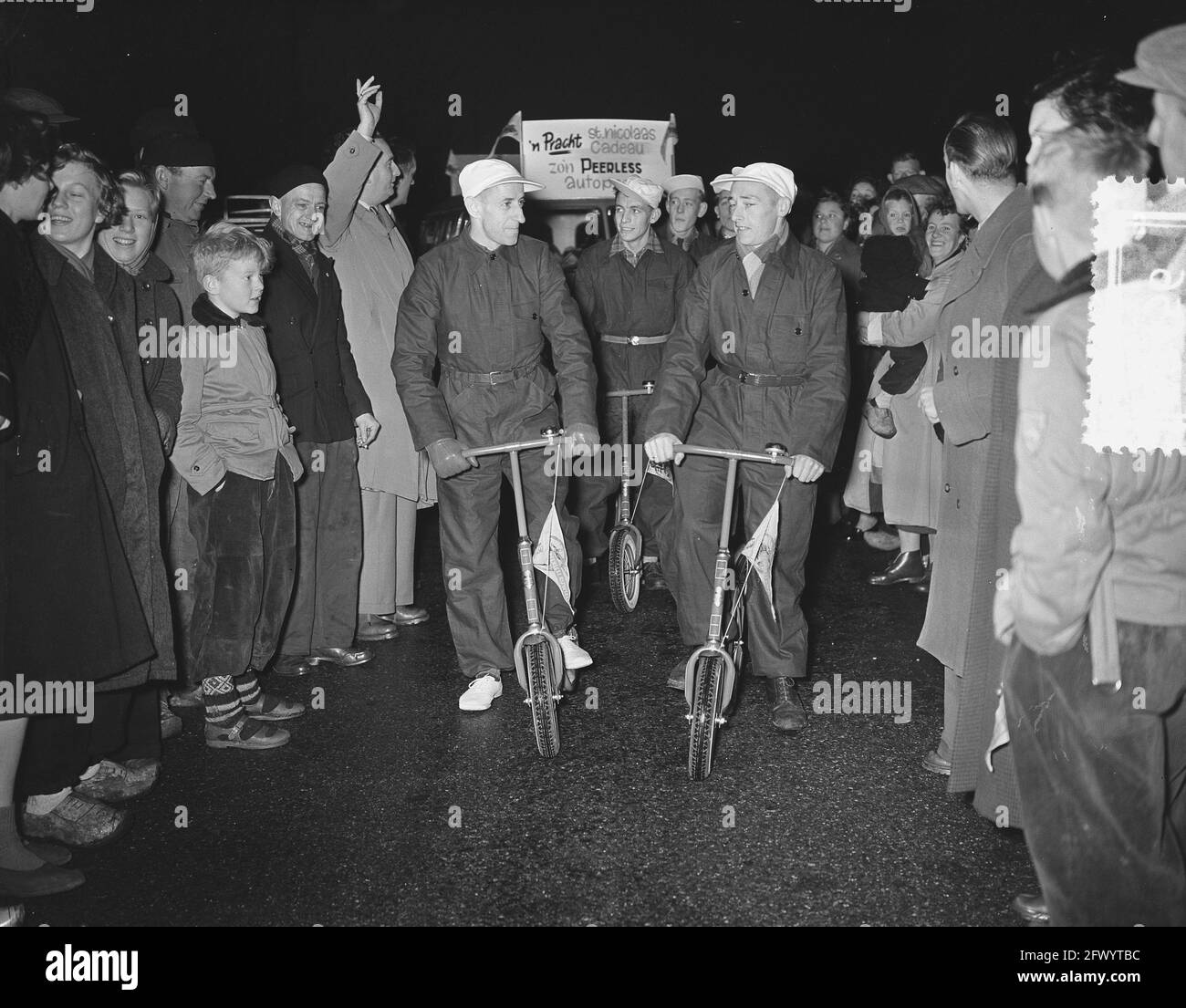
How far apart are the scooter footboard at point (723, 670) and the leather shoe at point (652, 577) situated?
2.73m

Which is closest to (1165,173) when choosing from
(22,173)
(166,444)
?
(22,173)

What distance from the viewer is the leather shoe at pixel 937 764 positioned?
423cm

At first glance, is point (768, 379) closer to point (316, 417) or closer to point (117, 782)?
point (316, 417)

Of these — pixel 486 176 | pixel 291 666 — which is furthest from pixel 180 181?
pixel 291 666

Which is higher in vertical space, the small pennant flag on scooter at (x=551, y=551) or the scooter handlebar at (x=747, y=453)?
the scooter handlebar at (x=747, y=453)

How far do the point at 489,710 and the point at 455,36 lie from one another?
1011cm

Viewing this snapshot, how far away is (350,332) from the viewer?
5.68m

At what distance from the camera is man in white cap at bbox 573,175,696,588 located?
6.95 m

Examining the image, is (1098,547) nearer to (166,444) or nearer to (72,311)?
(72,311)

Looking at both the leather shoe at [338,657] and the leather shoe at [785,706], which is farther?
the leather shoe at [338,657]

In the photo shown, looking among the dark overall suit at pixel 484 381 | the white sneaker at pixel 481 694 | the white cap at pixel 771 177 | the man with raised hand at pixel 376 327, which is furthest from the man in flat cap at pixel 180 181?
the white cap at pixel 771 177

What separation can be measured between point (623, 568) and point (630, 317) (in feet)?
5.75

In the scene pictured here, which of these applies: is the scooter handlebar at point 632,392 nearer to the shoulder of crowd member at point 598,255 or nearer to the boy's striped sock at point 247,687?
the shoulder of crowd member at point 598,255

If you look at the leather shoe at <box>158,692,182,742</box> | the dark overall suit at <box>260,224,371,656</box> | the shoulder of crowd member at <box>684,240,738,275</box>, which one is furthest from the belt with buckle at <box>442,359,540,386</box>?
the leather shoe at <box>158,692,182,742</box>
